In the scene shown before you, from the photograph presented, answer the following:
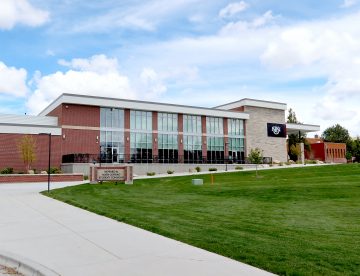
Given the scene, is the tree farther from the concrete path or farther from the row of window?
the concrete path

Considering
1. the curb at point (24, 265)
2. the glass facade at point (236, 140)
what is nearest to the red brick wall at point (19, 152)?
the glass facade at point (236, 140)

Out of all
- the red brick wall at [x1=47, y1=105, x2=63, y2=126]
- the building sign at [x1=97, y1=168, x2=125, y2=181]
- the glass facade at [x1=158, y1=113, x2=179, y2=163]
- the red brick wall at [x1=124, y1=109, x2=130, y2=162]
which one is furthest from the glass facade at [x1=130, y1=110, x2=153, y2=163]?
the building sign at [x1=97, y1=168, x2=125, y2=181]

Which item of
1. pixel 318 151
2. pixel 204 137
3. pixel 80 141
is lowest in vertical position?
pixel 318 151

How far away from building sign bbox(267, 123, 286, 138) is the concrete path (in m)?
56.4

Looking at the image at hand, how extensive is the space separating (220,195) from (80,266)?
536 inches

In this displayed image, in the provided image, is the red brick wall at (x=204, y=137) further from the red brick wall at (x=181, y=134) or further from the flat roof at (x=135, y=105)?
→ the red brick wall at (x=181, y=134)

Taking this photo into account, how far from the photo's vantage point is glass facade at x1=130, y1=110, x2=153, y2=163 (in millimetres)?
53250

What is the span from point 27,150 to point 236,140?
102 ft

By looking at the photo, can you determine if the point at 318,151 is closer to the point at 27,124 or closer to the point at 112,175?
the point at 27,124

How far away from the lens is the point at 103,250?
7941mm

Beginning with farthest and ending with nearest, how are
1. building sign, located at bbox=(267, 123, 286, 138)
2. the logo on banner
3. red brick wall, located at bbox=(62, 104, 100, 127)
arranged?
the logo on banner
building sign, located at bbox=(267, 123, 286, 138)
red brick wall, located at bbox=(62, 104, 100, 127)

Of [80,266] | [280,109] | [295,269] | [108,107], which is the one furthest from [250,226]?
[280,109]

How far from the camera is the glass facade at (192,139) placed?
5762 cm

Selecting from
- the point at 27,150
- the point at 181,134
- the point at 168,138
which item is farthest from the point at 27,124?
the point at 181,134
